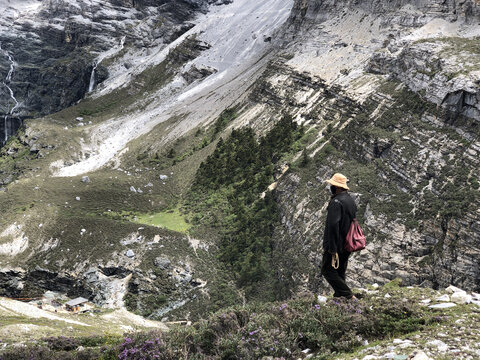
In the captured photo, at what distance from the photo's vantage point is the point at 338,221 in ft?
27.5

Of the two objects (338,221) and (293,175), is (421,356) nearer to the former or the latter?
(338,221)

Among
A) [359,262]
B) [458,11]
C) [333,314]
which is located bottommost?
[359,262]

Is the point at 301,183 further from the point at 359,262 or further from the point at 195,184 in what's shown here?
the point at 195,184

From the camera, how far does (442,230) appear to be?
23.2 metres

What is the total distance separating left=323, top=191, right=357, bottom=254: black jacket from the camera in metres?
8.38

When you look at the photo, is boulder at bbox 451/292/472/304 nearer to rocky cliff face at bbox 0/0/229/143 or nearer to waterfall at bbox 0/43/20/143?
rocky cliff face at bbox 0/0/229/143

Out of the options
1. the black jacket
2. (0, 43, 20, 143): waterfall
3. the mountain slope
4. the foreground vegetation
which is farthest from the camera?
(0, 43, 20, 143): waterfall

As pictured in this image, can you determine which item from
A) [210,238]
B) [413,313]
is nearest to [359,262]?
[210,238]

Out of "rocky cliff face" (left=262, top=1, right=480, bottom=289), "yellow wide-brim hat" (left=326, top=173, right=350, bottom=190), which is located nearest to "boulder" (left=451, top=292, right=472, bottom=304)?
"yellow wide-brim hat" (left=326, top=173, right=350, bottom=190)

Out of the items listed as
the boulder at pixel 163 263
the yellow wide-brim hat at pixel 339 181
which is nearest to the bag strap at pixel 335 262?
the yellow wide-brim hat at pixel 339 181

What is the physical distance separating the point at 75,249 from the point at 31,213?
6.32m

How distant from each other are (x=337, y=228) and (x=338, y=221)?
5.6 inches

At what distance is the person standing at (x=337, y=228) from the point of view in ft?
27.5

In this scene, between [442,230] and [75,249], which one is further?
[75,249]
